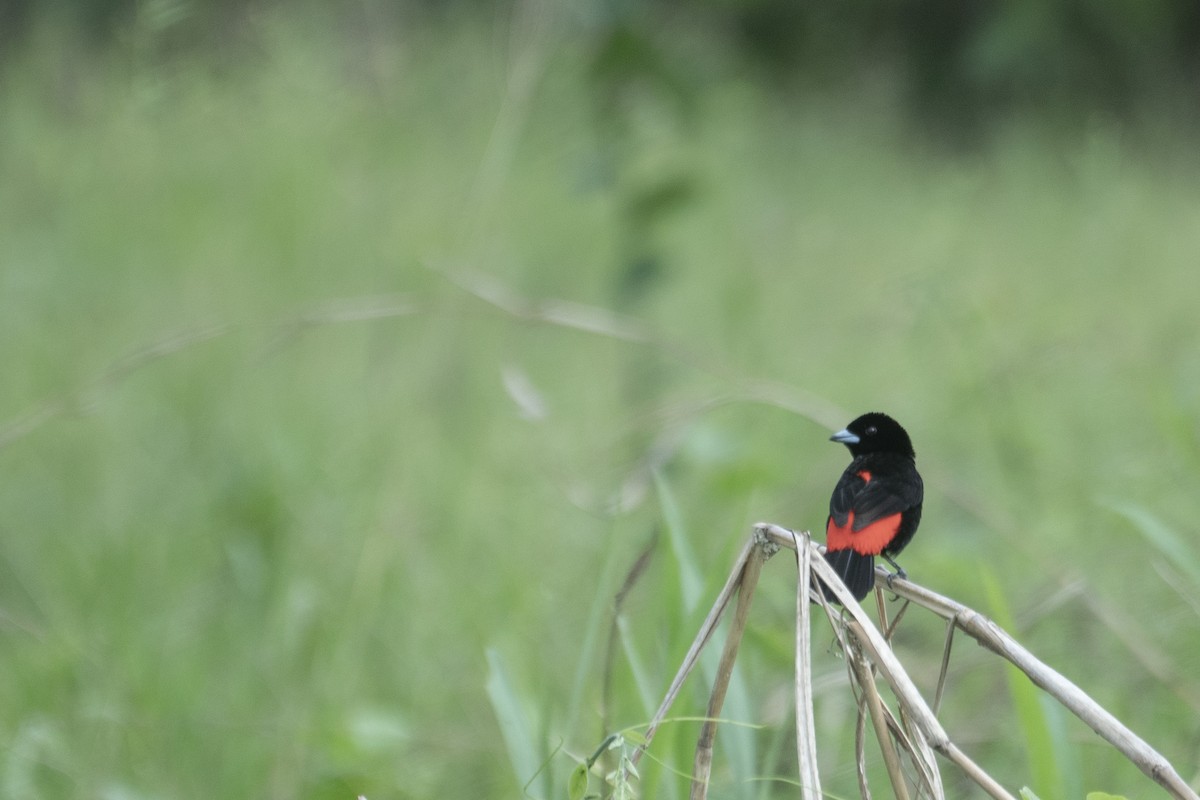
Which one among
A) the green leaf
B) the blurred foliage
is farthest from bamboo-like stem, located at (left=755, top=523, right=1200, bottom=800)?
the blurred foliage

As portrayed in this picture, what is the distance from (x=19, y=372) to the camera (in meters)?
3.40

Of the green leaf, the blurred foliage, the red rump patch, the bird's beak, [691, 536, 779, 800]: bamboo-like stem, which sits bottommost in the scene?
the green leaf

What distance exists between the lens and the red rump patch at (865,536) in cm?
87

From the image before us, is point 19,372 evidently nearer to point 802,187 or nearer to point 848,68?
point 802,187

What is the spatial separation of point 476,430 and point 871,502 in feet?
9.34

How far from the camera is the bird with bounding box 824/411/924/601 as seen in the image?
2.84 feet

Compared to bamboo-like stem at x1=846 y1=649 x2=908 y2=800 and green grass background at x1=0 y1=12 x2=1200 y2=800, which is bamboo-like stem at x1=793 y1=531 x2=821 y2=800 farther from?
green grass background at x1=0 y1=12 x2=1200 y2=800

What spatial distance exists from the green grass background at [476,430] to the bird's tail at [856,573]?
264mm

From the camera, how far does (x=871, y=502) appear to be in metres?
0.89

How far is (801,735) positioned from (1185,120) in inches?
405

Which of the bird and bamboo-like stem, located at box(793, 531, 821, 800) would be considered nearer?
bamboo-like stem, located at box(793, 531, 821, 800)

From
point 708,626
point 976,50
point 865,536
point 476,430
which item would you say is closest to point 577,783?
point 708,626

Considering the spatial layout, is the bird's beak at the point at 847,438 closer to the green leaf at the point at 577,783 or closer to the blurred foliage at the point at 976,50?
the green leaf at the point at 577,783

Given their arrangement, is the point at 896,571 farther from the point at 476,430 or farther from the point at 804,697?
the point at 476,430
